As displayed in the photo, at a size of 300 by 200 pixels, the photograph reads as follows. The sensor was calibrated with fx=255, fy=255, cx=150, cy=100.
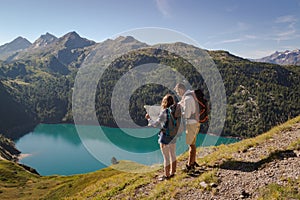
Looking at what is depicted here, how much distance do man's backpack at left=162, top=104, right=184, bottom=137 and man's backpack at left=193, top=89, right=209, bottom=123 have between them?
2.32 feet

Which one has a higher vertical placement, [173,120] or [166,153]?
[173,120]

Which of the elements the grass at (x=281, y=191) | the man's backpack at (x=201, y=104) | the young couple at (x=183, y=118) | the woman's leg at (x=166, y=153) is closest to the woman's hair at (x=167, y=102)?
the young couple at (x=183, y=118)

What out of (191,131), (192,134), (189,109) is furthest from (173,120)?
(192,134)

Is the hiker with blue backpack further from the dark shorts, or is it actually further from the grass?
the grass

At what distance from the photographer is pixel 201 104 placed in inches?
358

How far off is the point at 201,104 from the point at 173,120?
45.5 inches

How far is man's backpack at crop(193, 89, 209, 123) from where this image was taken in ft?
29.7

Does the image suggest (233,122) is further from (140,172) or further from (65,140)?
(140,172)

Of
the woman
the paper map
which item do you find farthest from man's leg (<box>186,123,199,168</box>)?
the paper map

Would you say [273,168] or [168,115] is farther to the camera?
[168,115]

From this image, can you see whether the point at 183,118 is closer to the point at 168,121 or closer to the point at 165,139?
the point at 168,121

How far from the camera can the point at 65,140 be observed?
177250mm

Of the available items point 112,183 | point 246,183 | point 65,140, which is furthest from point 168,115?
point 65,140

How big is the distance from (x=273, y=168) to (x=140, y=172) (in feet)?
21.6
